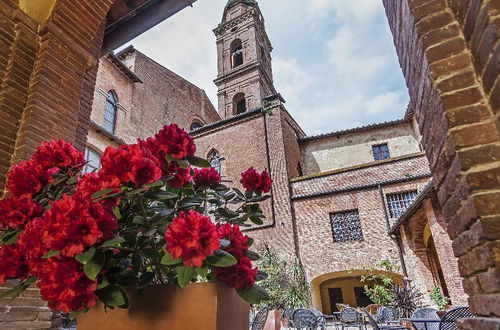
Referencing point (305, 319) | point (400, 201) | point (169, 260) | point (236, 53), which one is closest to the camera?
point (169, 260)

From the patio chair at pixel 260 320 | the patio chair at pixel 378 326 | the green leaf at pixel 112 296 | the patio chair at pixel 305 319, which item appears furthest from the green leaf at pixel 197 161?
the patio chair at pixel 305 319

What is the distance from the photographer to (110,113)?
17.2 m

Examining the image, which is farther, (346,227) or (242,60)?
(242,60)

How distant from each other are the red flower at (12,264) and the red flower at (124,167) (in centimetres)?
39

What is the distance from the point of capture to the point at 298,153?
60.4ft

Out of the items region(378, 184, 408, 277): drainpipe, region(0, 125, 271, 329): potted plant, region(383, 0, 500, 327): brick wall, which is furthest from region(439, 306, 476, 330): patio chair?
region(378, 184, 408, 277): drainpipe

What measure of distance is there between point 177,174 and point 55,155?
49 cm

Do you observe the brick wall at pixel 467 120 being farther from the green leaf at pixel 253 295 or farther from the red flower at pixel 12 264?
the red flower at pixel 12 264

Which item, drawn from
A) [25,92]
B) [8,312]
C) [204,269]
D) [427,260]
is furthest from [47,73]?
[427,260]

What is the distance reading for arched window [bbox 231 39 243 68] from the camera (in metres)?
24.6

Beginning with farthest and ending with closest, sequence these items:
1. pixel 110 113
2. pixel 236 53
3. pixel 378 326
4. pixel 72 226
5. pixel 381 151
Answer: pixel 236 53 < pixel 381 151 < pixel 110 113 < pixel 378 326 < pixel 72 226

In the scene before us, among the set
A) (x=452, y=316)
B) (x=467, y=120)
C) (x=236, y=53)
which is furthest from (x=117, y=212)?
(x=236, y=53)

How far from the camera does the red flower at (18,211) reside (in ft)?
3.67

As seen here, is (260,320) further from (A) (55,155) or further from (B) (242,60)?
(B) (242,60)
